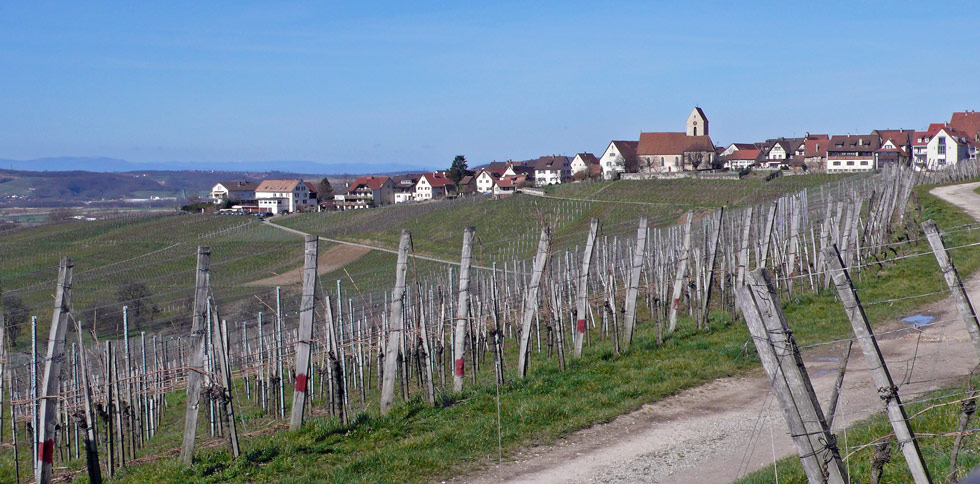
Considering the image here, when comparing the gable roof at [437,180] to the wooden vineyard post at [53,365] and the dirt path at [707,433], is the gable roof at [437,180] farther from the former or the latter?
the wooden vineyard post at [53,365]

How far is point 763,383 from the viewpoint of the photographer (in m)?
9.64

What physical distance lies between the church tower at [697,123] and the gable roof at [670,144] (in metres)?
8.54

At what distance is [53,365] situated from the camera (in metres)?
7.23

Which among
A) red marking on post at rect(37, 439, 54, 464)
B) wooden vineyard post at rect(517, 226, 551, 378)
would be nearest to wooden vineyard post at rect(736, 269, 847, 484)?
red marking on post at rect(37, 439, 54, 464)

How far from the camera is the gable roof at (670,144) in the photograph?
11481 centimetres

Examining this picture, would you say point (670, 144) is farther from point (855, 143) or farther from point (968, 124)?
point (968, 124)

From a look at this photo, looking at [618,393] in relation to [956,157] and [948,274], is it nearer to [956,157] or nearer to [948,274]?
[948,274]

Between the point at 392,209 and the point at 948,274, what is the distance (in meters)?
65.3

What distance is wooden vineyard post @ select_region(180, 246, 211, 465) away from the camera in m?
7.54

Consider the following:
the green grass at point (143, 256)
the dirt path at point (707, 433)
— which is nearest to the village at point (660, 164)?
the green grass at point (143, 256)

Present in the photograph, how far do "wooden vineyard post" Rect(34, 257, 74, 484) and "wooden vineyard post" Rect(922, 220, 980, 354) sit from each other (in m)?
6.70

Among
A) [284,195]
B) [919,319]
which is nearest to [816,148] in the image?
[284,195]

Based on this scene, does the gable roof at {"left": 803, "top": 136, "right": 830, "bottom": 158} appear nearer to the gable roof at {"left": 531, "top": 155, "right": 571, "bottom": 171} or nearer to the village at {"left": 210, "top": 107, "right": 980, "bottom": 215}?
the village at {"left": 210, "top": 107, "right": 980, "bottom": 215}

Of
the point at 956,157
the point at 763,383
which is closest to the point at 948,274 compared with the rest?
the point at 763,383
